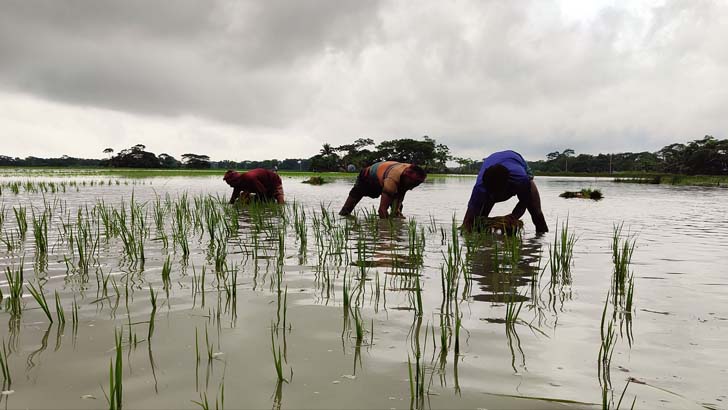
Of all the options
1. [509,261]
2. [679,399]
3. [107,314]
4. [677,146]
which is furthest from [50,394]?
[677,146]

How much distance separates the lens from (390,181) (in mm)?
10195

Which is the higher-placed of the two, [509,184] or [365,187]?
[509,184]

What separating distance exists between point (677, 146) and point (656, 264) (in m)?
108

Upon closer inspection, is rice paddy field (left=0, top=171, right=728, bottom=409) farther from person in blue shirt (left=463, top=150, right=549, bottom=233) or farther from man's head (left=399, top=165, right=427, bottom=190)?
man's head (left=399, top=165, right=427, bottom=190)

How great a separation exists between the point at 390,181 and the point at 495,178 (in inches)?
116

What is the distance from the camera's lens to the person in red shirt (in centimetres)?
1355

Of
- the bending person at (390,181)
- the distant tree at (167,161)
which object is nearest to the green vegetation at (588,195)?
the bending person at (390,181)

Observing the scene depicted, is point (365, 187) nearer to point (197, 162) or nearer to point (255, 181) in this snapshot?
point (255, 181)

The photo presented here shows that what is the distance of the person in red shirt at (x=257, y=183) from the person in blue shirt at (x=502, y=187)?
7152 mm

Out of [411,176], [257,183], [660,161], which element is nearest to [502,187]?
[411,176]

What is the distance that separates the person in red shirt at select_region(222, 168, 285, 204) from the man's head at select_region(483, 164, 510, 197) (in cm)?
740

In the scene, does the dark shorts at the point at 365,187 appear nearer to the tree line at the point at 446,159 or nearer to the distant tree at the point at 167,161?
the tree line at the point at 446,159

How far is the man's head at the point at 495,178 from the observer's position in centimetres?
773

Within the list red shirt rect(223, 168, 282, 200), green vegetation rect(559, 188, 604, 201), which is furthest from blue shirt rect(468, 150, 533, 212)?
green vegetation rect(559, 188, 604, 201)
